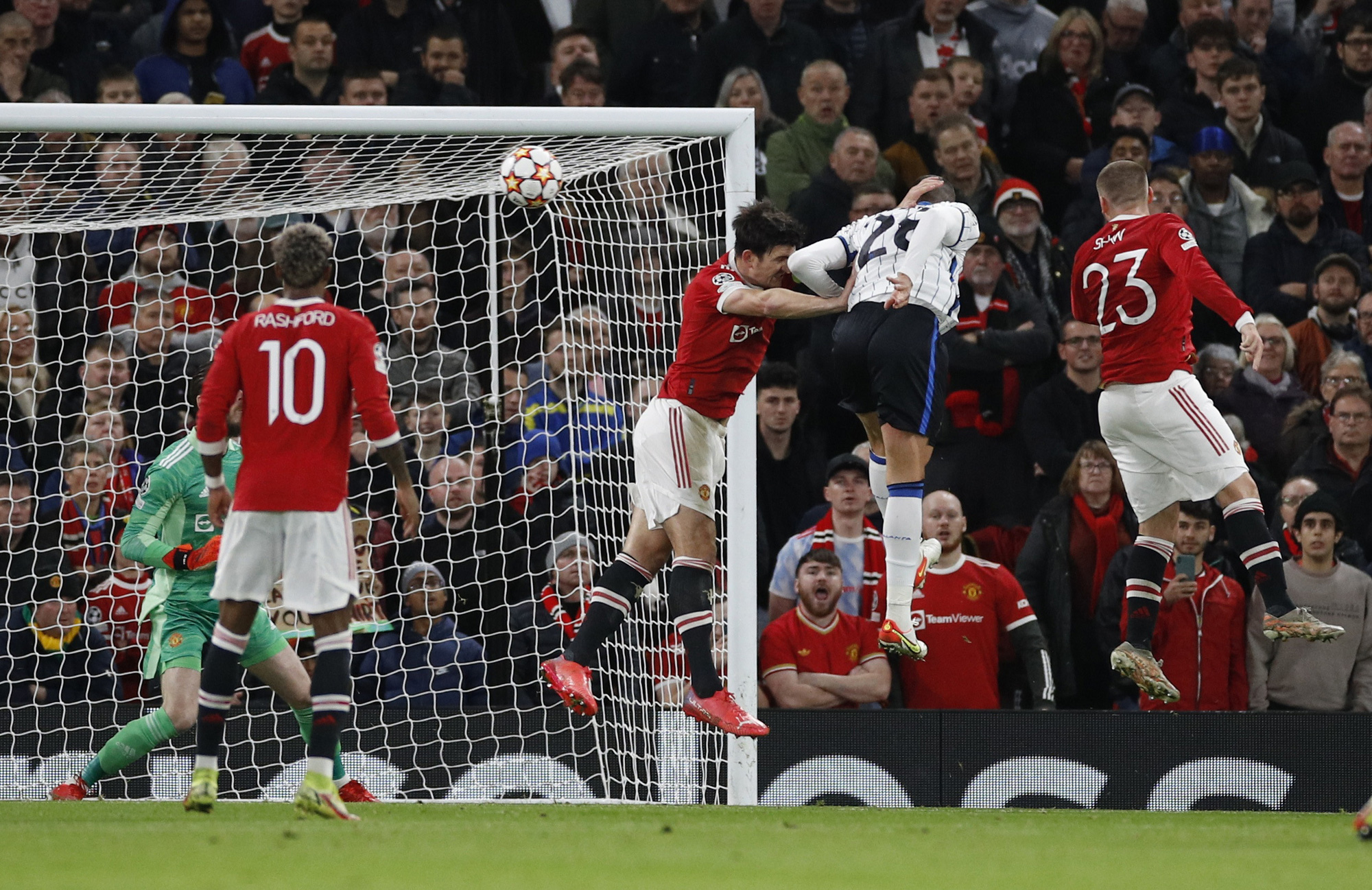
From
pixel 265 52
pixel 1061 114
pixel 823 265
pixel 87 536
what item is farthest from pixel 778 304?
pixel 265 52

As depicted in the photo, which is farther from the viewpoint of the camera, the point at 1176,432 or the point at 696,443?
the point at 696,443

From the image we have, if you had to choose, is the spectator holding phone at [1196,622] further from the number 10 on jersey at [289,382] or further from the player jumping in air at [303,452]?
the number 10 on jersey at [289,382]

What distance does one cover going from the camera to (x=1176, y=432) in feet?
27.4

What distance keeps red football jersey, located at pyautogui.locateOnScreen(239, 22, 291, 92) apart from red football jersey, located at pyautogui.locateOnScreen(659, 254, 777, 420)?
5.77 m

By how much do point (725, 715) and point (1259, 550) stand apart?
267 cm

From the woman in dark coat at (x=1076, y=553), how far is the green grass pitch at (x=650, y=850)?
7.21 feet

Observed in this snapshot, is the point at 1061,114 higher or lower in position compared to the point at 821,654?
higher

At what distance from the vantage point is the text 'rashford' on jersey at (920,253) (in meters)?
8.12

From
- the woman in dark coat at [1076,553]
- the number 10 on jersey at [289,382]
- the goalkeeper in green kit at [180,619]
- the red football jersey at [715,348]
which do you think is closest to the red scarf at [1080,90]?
the woman in dark coat at [1076,553]

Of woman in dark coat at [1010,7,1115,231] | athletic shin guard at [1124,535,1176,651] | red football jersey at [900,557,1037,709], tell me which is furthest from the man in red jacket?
woman in dark coat at [1010,7,1115,231]

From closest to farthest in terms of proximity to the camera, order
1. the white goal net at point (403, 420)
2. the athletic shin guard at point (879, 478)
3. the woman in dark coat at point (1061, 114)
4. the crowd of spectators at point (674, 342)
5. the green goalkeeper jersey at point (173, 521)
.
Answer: the green goalkeeper jersey at point (173, 521)
the athletic shin guard at point (879, 478)
the white goal net at point (403, 420)
the crowd of spectators at point (674, 342)
the woman in dark coat at point (1061, 114)

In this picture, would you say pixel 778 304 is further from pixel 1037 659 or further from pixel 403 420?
pixel 403 420

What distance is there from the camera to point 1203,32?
43.3 ft

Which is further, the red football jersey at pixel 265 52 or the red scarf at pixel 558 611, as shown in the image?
the red football jersey at pixel 265 52
